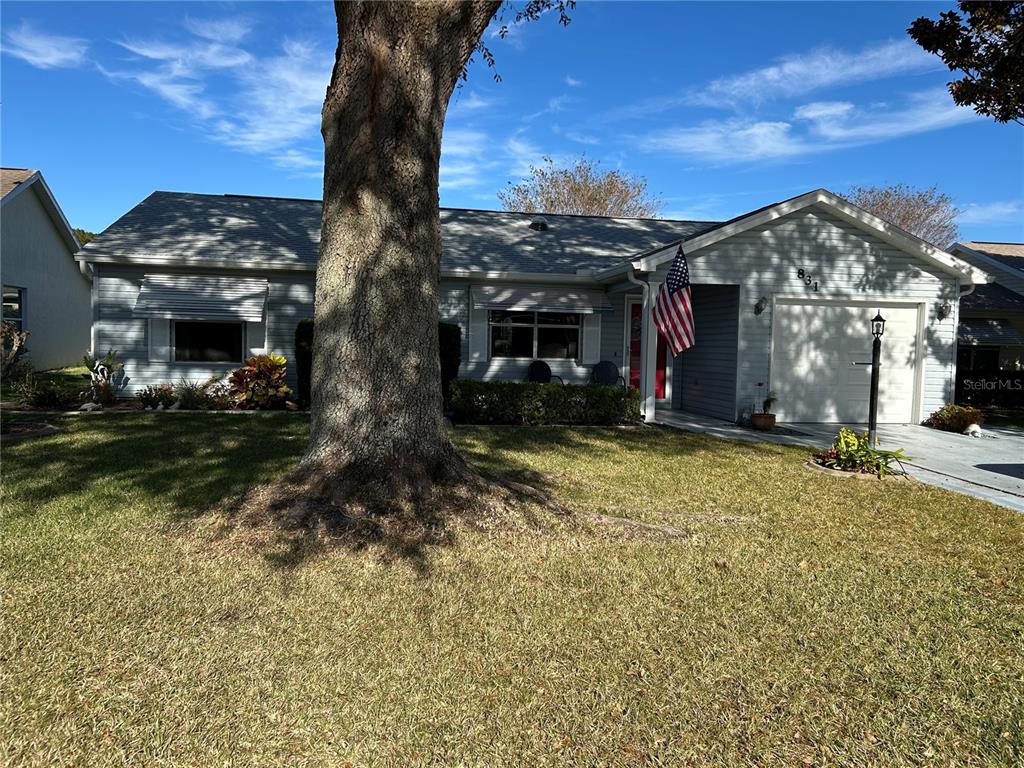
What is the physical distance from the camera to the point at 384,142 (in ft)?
16.5

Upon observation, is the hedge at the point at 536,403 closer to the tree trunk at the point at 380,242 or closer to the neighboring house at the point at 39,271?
the tree trunk at the point at 380,242

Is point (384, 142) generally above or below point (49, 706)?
above

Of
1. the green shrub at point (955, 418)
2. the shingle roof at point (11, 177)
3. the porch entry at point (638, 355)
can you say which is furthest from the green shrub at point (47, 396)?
the green shrub at point (955, 418)

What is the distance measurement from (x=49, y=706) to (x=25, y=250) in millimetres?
19331

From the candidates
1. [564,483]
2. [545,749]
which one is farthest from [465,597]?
[564,483]

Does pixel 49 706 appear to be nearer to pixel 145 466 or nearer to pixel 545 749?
pixel 545 749

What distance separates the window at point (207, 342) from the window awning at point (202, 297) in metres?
0.57

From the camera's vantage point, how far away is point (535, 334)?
13.6 metres

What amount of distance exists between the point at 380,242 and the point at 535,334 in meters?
8.63

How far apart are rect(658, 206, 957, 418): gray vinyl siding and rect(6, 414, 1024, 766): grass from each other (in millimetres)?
6100

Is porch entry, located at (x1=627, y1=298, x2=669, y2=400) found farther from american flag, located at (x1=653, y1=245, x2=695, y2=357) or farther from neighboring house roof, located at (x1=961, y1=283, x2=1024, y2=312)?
neighboring house roof, located at (x1=961, y1=283, x2=1024, y2=312)

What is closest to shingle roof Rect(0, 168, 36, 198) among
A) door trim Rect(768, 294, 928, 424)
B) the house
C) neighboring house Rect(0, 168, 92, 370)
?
neighboring house Rect(0, 168, 92, 370)

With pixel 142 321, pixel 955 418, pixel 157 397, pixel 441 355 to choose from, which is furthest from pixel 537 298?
pixel 955 418

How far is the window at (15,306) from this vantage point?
17594 millimetres
